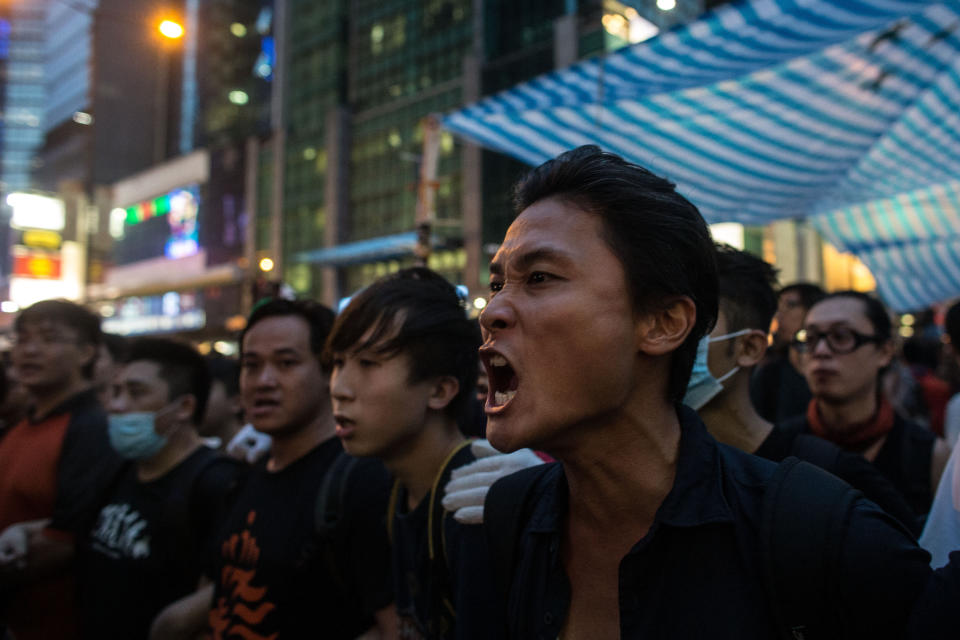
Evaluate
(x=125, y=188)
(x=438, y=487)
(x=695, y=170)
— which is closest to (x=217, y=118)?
(x=125, y=188)


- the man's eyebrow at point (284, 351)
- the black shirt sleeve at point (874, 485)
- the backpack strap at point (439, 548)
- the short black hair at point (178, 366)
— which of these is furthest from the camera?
the short black hair at point (178, 366)

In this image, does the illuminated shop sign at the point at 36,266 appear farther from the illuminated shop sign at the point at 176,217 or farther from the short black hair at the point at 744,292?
the short black hair at the point at 744,292

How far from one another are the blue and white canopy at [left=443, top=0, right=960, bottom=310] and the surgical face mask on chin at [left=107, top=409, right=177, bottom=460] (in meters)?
→ 3.49

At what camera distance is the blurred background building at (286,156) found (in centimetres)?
3039

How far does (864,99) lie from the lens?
5.56 metres

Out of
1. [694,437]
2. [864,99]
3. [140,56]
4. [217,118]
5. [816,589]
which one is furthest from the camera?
[140,56]

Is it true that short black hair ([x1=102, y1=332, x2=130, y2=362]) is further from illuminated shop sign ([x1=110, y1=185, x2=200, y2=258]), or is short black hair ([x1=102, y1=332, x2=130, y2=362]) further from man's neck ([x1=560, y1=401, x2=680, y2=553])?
illuminated shop sign ([x1=110, y1=185, x2=200, y2=258])

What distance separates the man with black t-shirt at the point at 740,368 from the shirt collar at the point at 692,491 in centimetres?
96

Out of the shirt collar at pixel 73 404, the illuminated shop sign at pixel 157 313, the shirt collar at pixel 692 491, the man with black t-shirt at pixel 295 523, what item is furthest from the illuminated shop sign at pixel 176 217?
the shirt collar at pixel 692 491

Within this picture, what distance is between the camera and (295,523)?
2887 mm

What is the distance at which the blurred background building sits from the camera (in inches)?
1196

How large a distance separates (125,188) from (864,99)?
2463 inches

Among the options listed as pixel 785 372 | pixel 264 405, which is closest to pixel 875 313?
pixel 785 372

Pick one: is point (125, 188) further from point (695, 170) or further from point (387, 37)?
point (695, 170)
